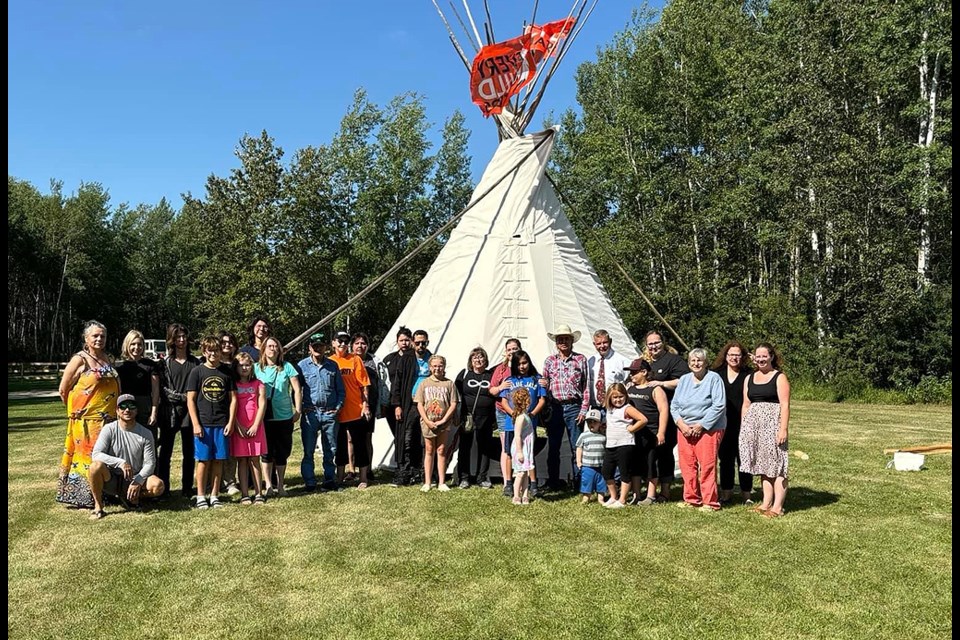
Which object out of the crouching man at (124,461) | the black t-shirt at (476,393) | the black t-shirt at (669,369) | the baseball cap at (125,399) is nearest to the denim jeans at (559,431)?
the black t-shirt at (476,393)

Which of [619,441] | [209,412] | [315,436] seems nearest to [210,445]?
[209,412]

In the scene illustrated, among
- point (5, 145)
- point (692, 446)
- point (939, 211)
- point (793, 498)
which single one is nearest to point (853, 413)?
point (939, 211)

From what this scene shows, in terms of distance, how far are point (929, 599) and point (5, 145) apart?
494 cm

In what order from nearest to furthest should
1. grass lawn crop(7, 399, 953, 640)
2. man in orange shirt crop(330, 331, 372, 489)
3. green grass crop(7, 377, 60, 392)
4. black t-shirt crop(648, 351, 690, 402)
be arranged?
grass lawn crop(7, 399, 953, 640) → black t-shirt crop(648, 351, 690, 402) → man in orange shirt crop(330, 331, 372, 489) → green grass crop(7, 377, 60, 392)

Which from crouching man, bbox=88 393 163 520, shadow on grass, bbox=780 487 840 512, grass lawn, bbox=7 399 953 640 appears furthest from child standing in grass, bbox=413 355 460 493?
shadow on grass, bbox=780 487 840 512

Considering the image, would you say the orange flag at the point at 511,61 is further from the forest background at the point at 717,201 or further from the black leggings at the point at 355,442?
the black leggings at the point at 355,442

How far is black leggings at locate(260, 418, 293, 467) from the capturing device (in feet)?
19.4

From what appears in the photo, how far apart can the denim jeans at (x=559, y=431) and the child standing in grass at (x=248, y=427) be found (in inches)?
99.1

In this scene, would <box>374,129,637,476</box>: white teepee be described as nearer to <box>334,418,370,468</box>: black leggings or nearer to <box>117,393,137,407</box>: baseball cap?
<box>334,418,370,468</box>: black leggings

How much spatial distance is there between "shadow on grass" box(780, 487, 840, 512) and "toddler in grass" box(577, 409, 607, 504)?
1548 millimetres

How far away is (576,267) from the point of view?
7.66m

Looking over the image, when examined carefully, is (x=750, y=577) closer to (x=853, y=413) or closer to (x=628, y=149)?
(x=853, y=413)

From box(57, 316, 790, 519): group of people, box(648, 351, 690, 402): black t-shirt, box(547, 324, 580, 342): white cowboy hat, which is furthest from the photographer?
box(547, 324, 580, 342): white cowboy hat

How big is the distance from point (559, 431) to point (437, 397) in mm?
1166
